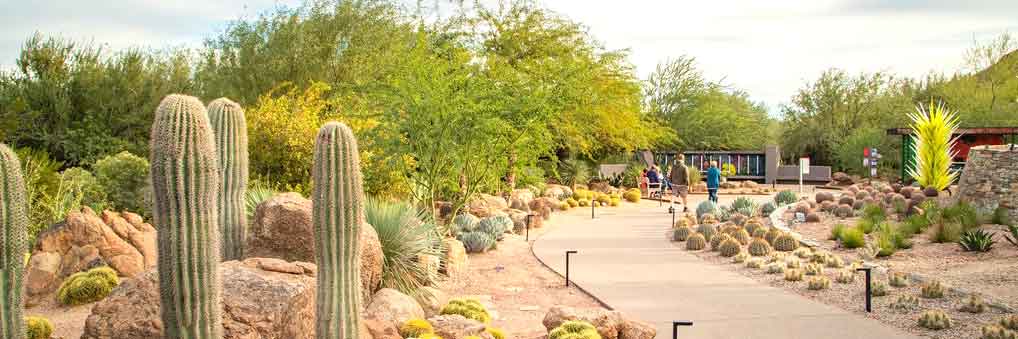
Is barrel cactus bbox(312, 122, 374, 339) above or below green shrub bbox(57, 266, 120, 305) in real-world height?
above

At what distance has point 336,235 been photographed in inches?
210

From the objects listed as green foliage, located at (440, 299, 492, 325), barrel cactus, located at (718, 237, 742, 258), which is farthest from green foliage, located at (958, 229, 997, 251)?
green foliage, located at (440, 299, 492, 325)

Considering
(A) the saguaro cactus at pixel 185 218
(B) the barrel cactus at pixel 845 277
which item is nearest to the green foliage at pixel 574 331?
(A) the saguaro cactus at pixel 185 218

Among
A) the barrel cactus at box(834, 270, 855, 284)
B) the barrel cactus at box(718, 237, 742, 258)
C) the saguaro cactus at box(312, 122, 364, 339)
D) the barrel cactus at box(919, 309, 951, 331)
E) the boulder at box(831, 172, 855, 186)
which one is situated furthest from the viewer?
the boulder at box(831, 172, 855, 186)

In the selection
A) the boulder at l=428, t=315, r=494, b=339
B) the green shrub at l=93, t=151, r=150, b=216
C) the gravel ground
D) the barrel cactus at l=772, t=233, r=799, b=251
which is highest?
the green shrub at l=93, t=151, r=150, b=216

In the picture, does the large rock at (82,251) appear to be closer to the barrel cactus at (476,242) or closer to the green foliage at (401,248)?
the green foliage at (401,248)

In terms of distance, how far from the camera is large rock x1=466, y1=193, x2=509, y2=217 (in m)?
17.3

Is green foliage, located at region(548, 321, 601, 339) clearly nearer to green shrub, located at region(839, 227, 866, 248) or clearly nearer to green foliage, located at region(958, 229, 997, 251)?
green shrub, located at region(839, 227, 866, 248)

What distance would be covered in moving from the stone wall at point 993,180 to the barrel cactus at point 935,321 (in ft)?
26.8

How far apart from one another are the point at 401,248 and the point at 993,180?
38.8ft

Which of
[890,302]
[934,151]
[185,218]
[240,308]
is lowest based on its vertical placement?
[890,302]

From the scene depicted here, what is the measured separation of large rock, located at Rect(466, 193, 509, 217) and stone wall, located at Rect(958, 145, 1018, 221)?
9334 millimetres

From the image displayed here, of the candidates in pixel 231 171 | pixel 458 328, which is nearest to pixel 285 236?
pixel 231 171

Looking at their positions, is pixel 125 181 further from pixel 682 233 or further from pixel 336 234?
pixel 336 234
